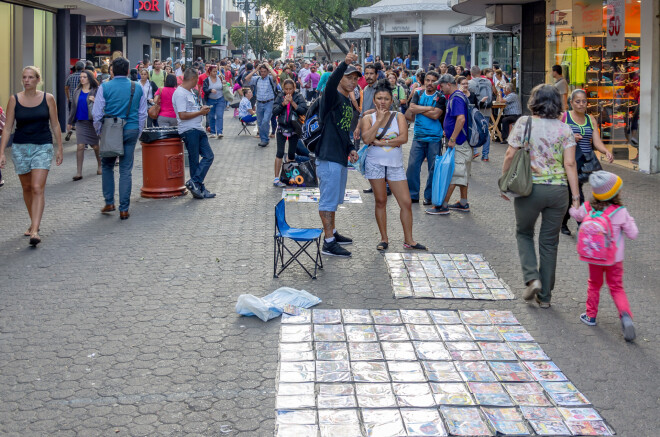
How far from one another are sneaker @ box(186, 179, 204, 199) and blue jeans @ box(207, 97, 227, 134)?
7.82 m

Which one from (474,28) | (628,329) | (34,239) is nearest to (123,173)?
(34,239)

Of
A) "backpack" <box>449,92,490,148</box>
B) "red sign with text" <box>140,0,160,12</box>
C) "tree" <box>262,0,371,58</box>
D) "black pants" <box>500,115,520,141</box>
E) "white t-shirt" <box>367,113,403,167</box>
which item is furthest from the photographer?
"tree" <box>262,0,371,58</box>

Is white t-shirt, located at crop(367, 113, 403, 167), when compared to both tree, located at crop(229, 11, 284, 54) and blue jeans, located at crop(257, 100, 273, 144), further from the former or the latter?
tree, located at crop(229, 11, 284, 54)

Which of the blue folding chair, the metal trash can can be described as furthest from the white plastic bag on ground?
the metal trash can

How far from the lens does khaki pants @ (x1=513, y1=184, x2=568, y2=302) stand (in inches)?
253

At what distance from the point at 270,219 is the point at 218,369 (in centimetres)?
502

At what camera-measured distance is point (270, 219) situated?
10102mm

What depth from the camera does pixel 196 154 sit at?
11.7m

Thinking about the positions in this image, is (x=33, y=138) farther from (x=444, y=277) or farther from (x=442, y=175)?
(x=442, y=175)

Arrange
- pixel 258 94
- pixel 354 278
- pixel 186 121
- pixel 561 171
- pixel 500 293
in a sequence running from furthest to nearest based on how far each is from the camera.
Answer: pixel 258 94 → pixel 186 121 → pixel 354 278 → pixel 500 293 → pixel 561 171

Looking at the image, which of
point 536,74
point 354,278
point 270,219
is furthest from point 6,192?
point 536,74

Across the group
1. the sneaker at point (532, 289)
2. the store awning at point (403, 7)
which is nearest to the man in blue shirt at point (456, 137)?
the sneaker at point (532, 289)

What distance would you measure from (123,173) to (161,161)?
4.97 ft

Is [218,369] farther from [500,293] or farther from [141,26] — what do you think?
[141,26]
